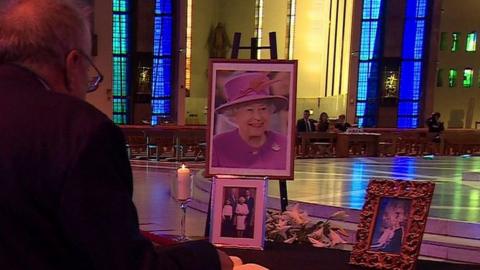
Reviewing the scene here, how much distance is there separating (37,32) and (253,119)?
61.6 inches

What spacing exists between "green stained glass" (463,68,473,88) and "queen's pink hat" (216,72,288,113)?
2511 cm

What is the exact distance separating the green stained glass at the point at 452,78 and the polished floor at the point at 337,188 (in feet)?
49.6

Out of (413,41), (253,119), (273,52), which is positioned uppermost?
(413,41)

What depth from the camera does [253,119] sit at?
2406 mm

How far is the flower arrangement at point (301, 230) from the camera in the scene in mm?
2135

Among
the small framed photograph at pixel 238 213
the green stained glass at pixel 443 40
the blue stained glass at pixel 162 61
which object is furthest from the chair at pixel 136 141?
the green stained glass at pixel 443 40

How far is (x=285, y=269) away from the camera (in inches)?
71.9

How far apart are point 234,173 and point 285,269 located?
2.31 ft

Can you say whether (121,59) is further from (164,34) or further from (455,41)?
(455,41)

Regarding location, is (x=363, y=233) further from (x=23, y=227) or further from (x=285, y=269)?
(x=23, y=227)

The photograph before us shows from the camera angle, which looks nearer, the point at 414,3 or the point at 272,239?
the point at 272,239

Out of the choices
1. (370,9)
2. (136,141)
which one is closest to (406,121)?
(370,9)

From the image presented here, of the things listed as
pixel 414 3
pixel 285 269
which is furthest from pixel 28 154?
pixel 414 3

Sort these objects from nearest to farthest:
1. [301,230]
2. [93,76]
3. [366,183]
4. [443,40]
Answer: [93,76]
[301,230]
[366,183]
[443,40]
